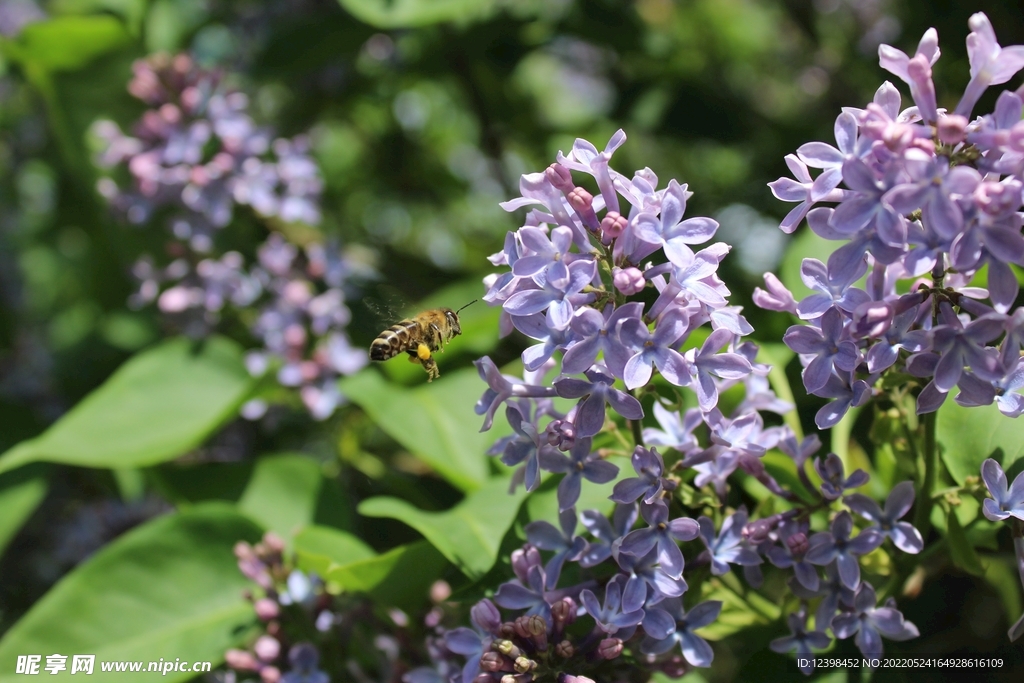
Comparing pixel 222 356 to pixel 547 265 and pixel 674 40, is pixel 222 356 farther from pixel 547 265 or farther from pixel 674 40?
pixel 674 40

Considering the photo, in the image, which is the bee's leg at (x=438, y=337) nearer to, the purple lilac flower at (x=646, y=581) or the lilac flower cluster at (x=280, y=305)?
the lilac flower cluster at (x=280, y=305)

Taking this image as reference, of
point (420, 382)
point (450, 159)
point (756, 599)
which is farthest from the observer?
point (450, 159)

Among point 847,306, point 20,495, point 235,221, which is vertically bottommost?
point 20,495

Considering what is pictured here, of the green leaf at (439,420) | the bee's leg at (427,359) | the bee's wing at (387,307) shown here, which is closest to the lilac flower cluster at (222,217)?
the green leaf at (439,420)

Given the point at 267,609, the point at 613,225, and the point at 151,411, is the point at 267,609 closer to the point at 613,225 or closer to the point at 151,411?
the point at 151,411

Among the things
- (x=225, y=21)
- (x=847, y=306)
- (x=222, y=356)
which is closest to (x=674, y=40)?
(x=225, y=21)

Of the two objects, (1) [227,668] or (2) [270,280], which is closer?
(1) [227,668]

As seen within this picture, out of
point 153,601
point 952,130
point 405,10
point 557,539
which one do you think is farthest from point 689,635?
point 405,10
